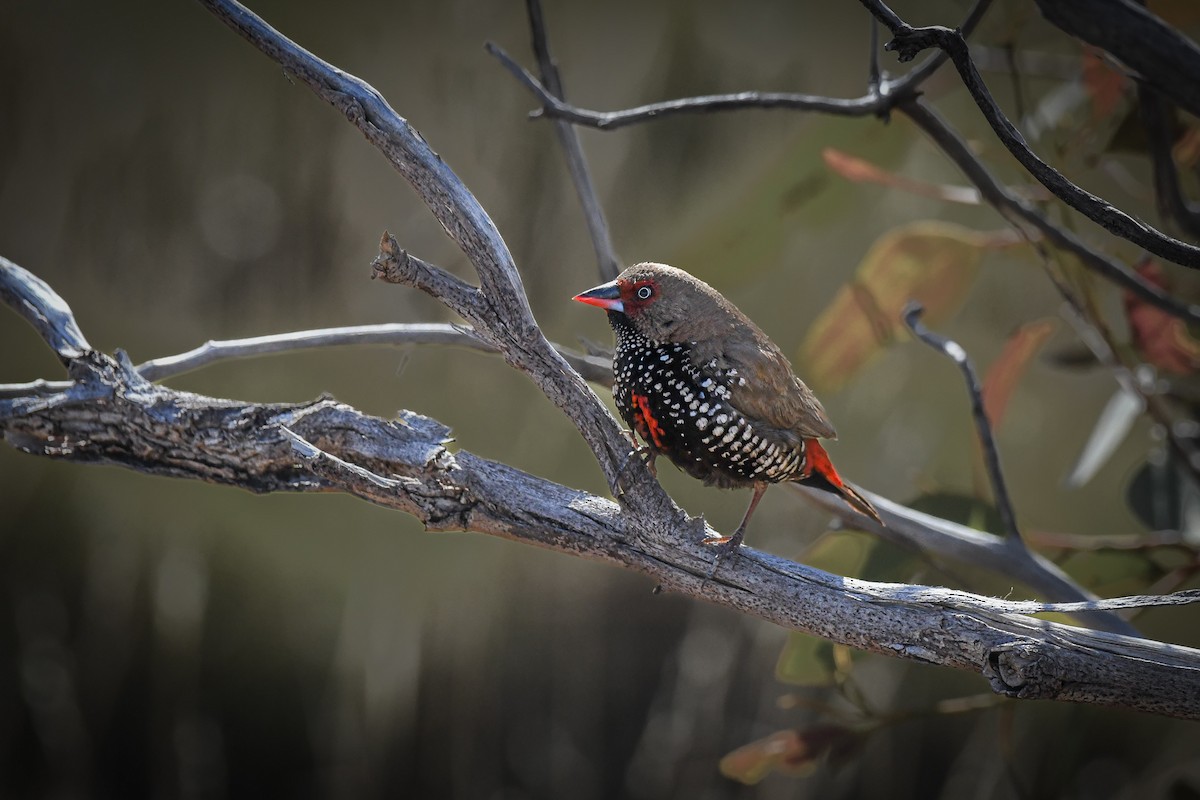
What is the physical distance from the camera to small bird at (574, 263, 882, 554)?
1.56 meters

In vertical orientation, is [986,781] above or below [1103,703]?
below

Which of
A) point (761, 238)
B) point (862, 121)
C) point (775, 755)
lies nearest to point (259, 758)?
point (775, 755)

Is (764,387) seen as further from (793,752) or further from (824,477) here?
(793,752)

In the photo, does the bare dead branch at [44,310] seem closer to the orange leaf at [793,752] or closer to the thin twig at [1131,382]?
the orange leaf at [793,752]

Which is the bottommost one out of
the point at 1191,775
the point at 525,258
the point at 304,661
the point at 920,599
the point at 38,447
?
the point at 1191,775

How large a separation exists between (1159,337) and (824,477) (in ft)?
4.11

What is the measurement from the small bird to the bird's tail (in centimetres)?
1

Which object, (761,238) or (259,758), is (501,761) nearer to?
(259,758)

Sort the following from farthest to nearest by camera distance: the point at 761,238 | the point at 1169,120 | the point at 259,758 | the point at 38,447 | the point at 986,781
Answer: the point at 986,781 < the point at 259,758 < the point at 761,238 < the point at 1169,120 < the point at 38,447

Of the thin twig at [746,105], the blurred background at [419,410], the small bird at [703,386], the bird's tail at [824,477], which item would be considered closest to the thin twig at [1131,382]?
the blurred background at [419,410]

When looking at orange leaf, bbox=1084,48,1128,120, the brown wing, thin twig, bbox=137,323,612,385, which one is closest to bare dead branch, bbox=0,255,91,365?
thin twig, bbox=137,323,612,385

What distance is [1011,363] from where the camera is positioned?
2449 mm

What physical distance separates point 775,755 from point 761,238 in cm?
130

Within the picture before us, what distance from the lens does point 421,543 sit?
327 centimetres
